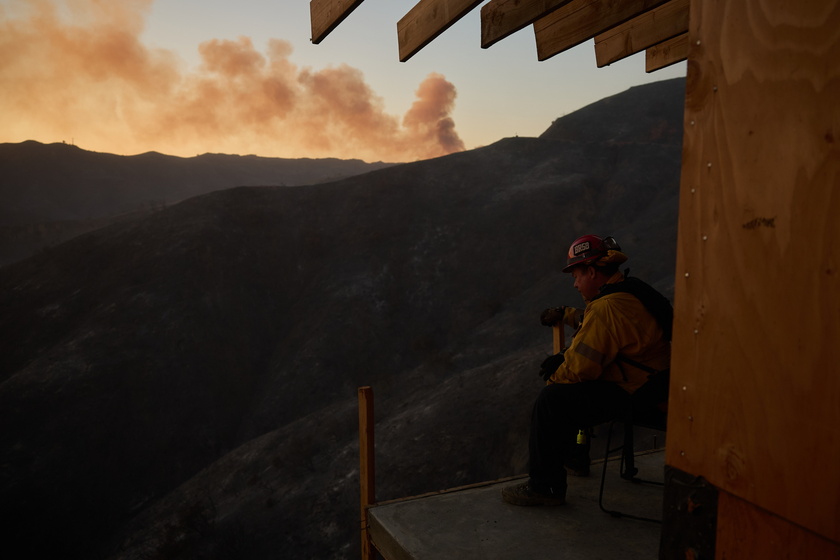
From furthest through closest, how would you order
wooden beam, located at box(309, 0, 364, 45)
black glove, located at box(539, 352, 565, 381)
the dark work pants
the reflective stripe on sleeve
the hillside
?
the hillside
black glove, located at box(539, 352, 565, 381)
the dark work pants
the reflective stripe on sleeve
wooden beam, located at box(309, 0, 364, 45)

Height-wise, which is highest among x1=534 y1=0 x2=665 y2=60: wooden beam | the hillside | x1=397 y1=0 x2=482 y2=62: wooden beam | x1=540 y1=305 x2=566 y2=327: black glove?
the hillside

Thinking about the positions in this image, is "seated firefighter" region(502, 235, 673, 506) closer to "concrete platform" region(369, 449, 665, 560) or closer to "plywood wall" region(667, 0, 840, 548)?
"concrete platform" region(369, 449, 665, 560)

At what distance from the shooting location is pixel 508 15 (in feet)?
12.2

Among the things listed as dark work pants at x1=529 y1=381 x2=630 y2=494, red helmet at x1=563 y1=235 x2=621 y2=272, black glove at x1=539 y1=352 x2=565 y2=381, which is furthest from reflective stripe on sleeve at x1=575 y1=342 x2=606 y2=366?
red helmet at x1=563 y1=235 x2=621 y2=272

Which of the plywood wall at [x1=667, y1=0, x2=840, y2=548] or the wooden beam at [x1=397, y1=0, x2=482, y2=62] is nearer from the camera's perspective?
the plywood wall at [x1=667, y1=0, x2=840, y2=548]

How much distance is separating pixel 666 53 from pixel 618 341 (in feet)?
10.3

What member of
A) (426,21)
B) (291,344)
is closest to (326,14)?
(426,21)

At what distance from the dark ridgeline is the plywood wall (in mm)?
12882

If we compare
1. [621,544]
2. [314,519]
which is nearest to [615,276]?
[621,544]

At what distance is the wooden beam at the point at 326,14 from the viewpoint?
3199mm

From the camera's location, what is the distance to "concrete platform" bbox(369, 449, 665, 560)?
3297 mm

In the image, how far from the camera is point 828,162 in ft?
4.27

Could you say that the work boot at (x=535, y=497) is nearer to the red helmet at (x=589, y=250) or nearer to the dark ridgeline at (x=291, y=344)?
the red helmet at (x=589, y=250)

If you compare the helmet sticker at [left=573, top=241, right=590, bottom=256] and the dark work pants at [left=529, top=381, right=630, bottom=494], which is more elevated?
the helmet sticker at [left=573, top=241, right=590, bottom=256]
